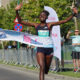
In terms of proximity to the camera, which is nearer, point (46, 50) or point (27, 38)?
point (46, 50)

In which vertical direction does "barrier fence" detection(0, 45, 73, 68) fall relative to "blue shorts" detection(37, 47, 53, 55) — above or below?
below

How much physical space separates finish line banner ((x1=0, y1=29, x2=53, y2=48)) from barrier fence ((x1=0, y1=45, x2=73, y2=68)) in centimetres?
643

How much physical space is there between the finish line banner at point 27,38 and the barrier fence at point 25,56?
6431mm

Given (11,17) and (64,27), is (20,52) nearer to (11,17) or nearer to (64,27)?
(64,27)

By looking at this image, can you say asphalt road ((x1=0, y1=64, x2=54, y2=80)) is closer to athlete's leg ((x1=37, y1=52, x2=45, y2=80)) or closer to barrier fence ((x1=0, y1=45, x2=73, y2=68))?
barrier fence ((x1=0, y1=45, x2=73, y2=68))

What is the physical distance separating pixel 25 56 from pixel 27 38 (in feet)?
32.7

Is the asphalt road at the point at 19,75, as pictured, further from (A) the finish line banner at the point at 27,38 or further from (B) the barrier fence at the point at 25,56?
(A) the finish line banner at the point at 27,38

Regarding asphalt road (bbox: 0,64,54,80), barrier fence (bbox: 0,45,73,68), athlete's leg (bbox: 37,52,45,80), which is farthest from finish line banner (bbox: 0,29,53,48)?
barrier fence (bbox: 0,45,73,68)

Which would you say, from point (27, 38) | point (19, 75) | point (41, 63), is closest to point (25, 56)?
point (19, 75)

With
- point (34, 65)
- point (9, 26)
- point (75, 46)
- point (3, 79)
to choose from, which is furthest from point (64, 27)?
point (3, 79)

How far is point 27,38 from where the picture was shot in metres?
8.05

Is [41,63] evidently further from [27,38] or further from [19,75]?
[19,75]

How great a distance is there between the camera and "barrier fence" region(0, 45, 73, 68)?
14800 mm

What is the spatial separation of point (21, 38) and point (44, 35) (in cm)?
102
